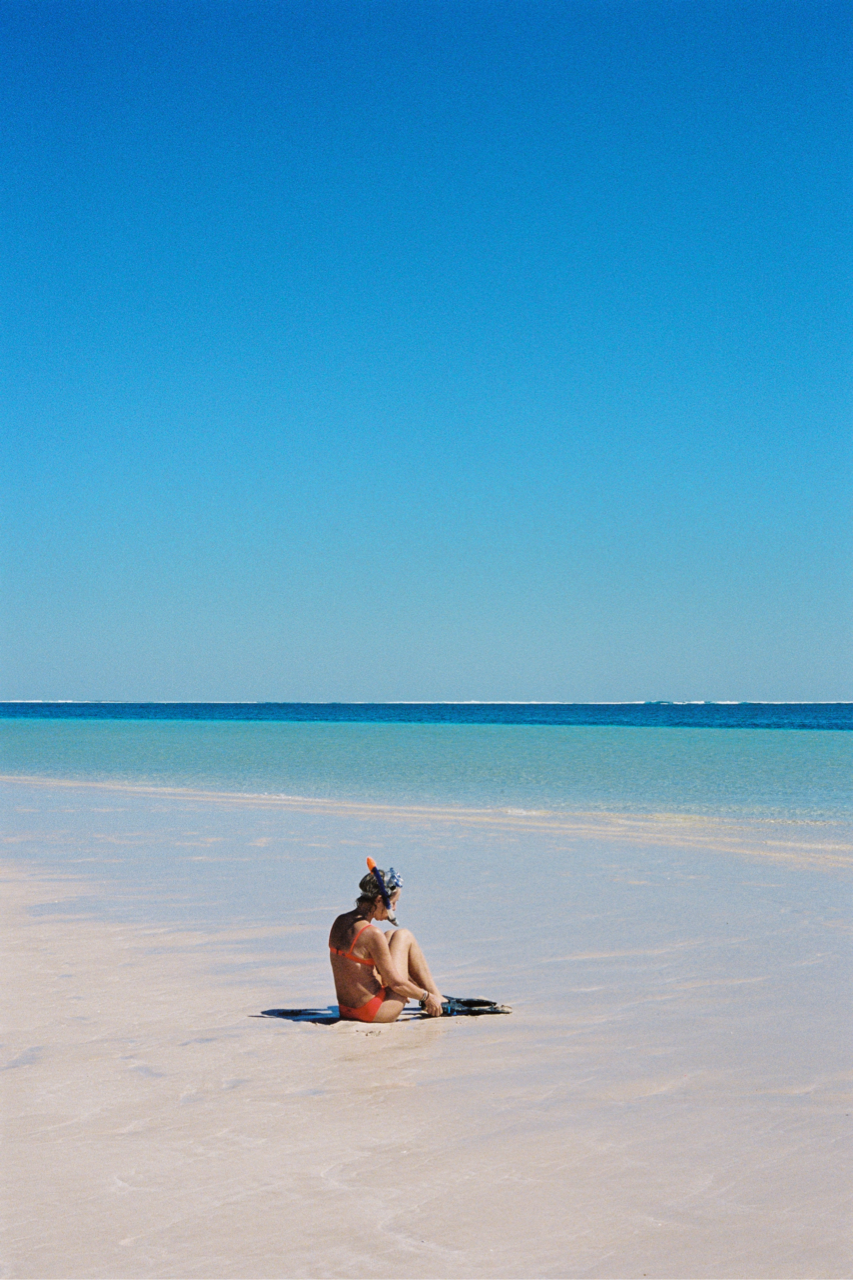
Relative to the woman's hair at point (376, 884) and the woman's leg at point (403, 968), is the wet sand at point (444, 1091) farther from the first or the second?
the woman's hair at point (376, 884)

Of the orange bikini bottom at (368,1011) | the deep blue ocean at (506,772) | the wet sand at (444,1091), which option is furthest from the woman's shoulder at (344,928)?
the deep blue ocean at (506,772)

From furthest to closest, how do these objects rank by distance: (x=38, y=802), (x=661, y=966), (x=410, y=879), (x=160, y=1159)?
(x=38, y=802) → (x=410, y=879) → (x=661, y=966) → (x=160, y=1159)

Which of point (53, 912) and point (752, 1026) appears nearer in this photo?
point (752, 1026)

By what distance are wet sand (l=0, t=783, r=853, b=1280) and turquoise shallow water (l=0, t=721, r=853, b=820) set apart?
448 inches

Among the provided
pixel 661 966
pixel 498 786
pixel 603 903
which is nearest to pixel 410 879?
pixel 603 903

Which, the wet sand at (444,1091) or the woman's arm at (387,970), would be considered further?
the woman's arm at (387,970)

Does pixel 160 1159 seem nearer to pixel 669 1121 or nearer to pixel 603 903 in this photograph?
pixel 669 1121

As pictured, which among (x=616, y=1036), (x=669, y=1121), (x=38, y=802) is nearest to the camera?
(x=669, y=1121)

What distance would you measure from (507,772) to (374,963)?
25156 millimetres

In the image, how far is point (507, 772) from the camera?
32.2 meters

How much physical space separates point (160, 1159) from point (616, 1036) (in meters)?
3.05

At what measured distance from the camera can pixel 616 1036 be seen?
22.0ft

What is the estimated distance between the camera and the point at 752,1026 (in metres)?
6.94

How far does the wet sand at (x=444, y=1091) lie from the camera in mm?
4102
